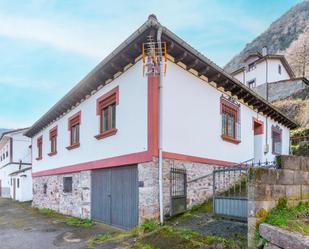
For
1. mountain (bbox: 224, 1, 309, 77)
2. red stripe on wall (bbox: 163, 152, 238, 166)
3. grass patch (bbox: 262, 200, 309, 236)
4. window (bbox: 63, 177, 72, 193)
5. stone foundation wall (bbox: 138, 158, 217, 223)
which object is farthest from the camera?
mountain (bbox: 224, 1, 309, 77)

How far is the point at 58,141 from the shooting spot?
14.6m

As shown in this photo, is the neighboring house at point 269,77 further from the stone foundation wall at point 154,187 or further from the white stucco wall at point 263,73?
the stone foundation wall at point 154,187

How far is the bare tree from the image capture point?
138ft

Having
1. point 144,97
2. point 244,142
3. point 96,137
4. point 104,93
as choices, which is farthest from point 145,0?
point 244,142

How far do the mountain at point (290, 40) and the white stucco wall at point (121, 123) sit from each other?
124 ft

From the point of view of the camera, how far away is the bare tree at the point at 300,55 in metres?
42.0

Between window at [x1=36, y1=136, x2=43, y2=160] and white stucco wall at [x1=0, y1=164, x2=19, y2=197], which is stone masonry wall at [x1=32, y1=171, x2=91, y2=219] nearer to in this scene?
window at [x1=36, y1=136, x2=43, y2=160]

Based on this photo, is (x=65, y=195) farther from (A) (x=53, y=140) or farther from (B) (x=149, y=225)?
(B) (x=149, y=225)

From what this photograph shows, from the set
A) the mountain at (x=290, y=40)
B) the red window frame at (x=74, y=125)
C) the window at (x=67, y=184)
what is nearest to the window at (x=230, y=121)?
the red window frame at (x=74, y=125)

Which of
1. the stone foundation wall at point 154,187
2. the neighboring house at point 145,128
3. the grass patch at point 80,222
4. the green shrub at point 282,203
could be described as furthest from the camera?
the grass patch at point 80,222

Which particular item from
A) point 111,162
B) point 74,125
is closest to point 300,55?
point 74,125

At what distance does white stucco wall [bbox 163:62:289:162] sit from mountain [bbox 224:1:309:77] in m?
36.4

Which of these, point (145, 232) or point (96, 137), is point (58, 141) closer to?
point (96, 137)

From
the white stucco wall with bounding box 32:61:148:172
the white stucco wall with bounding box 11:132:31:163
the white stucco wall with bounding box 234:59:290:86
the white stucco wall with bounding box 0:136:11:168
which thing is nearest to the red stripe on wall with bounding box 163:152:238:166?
the white stucco wall with bounding box 32:61:148:172
